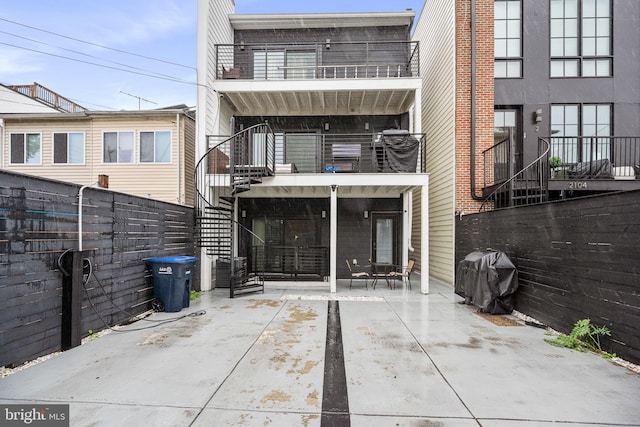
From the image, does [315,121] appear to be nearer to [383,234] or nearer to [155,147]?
[383,234]

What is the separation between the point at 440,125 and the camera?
33.4ft

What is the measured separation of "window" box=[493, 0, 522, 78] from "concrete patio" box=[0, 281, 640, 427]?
24.5ft

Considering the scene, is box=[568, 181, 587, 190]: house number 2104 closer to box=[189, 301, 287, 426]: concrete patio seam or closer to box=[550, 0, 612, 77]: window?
box=[550, 0, 612, 77]: window

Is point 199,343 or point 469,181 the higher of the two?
point 469,181

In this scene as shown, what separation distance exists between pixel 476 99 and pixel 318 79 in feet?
13.8

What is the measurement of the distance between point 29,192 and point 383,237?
9.14m

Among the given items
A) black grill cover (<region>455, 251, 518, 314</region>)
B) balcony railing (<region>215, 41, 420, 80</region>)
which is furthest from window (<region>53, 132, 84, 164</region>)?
black grill cover (<region>455, 251, 518, 314</region>)

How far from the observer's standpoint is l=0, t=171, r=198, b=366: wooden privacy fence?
3.54 metres

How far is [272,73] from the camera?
1130cm

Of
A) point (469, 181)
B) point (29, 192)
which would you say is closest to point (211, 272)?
point (29, 192)

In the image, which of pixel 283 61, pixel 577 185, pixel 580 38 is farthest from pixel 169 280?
pixel 580 38

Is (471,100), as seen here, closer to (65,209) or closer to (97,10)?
(65,209)

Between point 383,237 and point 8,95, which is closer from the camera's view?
point 383,237

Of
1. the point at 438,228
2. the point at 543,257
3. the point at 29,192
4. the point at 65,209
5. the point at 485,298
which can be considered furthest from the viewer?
the point at 438,228
